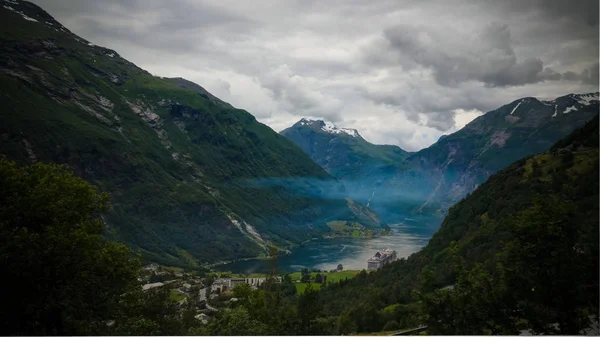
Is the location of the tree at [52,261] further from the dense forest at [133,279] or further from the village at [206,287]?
the village at [206,287]

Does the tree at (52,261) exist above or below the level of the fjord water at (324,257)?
above

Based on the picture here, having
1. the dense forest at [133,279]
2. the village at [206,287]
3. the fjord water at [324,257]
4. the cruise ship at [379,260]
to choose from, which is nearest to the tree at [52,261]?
the dense forest at [133,279]

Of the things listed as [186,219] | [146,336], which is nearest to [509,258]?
[146,336]

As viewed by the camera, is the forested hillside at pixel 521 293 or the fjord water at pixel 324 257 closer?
the forested hillside at pixel 521 293

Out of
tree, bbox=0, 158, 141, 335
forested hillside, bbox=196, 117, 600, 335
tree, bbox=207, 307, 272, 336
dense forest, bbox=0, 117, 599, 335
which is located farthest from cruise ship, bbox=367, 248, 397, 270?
tree, bbox=0, 158, 141, 335

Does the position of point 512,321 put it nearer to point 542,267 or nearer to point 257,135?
point 542,267

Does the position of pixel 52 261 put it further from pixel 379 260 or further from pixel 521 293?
pixel 379 260
